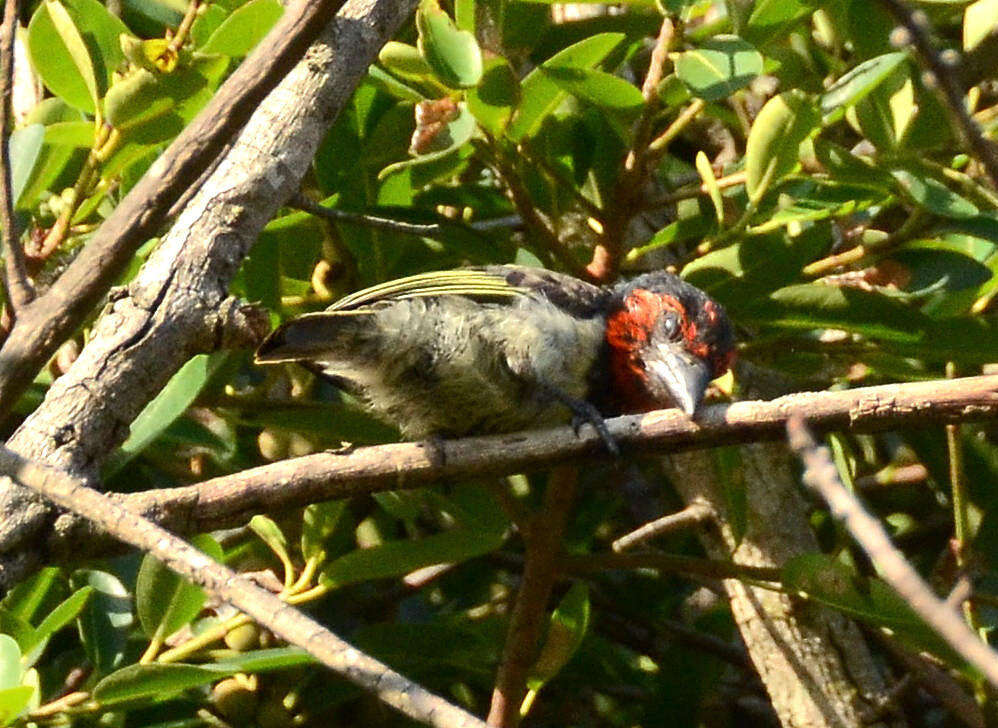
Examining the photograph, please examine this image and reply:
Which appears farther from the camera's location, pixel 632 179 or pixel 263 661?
pixel 632 179

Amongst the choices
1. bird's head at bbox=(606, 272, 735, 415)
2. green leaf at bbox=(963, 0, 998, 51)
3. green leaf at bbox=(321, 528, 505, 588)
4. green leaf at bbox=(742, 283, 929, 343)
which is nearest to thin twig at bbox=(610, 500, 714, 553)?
bird's head at bbox=(606, 272, 735, 415)

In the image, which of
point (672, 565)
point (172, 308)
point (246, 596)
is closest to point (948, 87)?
point (246, 596)

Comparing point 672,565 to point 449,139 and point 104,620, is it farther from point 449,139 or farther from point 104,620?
point 104,620

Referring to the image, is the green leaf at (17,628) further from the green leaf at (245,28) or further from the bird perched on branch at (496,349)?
the green leaf at (245,28)

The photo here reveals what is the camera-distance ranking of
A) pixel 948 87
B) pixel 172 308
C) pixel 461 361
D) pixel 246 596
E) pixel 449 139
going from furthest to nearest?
pixel 461 361
pixel 449 139
pixel 172 308
pixel 246 596
pixel 948 87

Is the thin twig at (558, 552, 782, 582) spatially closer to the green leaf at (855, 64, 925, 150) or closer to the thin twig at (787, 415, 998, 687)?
the green leaf at (855, 64, 925, 150)

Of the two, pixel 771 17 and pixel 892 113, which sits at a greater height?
pixel 771 17

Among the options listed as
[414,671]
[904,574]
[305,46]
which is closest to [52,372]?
[414,671]
